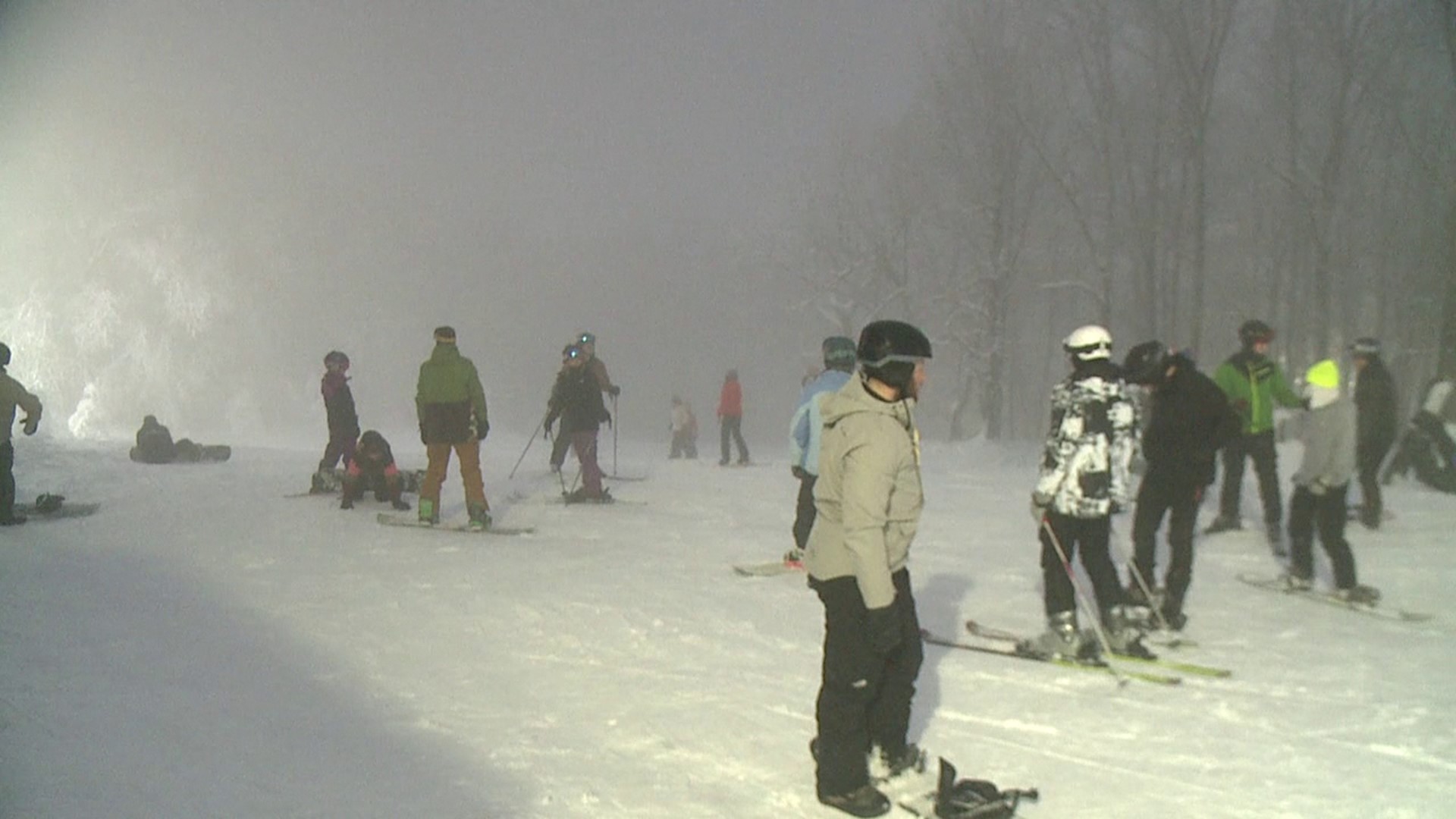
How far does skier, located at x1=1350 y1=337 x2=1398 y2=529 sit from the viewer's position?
32.3 feet

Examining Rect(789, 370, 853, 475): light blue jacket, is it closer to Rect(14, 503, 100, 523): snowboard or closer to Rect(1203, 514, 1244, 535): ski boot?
Rect(1203, 514, 1244, 535): ski boot

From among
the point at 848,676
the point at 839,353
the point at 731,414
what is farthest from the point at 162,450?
the point at 848,676

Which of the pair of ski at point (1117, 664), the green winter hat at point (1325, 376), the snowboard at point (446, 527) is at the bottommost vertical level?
the pair of ski at point (1117, 664)

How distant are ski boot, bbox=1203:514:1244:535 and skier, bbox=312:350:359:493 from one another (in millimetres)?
9479

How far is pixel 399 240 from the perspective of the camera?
83.7 meters

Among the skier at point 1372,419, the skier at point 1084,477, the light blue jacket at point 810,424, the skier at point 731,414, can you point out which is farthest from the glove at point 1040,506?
the skier at point 731,414

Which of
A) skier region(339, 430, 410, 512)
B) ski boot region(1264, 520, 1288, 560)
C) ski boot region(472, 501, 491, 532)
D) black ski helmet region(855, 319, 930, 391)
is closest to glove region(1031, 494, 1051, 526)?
black ski helmet region(855, 319, 930, 391)

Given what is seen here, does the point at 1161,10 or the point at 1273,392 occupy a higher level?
the point at 1161,10

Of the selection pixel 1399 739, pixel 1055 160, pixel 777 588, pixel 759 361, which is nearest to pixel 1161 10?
pixel 1055 160

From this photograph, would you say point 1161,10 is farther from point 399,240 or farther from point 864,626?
point 399,240

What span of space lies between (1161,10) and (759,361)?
53.8 metres

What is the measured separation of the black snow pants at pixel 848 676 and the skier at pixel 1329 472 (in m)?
4.91

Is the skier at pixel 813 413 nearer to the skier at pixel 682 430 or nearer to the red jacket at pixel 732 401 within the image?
the red jacket at pixel 732 401

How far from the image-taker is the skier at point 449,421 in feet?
33.2
